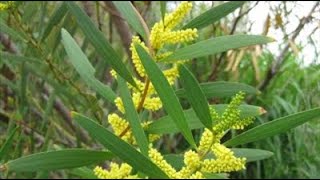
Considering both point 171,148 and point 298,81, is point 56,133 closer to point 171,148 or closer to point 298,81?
point 171,148

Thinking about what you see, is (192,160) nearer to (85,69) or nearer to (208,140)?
(208,140)

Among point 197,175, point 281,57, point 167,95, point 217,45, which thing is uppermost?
point 281,57

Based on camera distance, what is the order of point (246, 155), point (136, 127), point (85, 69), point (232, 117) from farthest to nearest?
point (85, 69)
point (246, 155)
point (136, 127)
point (232, 117)

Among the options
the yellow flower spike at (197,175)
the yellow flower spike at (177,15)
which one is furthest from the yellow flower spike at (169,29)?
the yellow flower spike at (197,175)

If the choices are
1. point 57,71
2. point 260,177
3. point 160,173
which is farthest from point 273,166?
point 160,173

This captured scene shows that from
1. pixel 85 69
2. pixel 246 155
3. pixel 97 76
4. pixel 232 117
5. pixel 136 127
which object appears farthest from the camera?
pixel 97 76

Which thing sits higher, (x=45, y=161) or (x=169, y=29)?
(x=169, y=29)

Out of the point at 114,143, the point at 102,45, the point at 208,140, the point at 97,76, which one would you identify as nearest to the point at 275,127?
the point at 208,140
